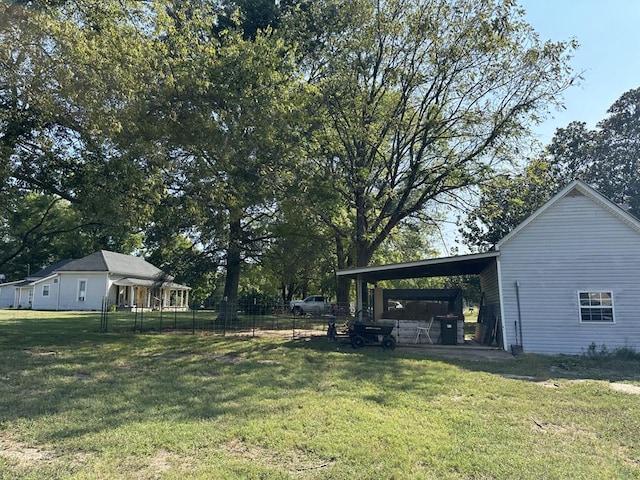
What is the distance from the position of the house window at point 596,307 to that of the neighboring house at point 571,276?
0.03 meters

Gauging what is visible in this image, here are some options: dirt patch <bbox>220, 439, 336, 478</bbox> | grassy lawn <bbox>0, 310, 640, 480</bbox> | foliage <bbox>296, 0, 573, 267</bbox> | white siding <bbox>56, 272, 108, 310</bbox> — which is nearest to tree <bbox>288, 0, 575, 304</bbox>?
foliage <bbox>296, 0, 573, 267</bbox>

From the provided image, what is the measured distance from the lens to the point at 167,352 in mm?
12680

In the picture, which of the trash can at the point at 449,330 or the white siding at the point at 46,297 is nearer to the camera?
the trash can at the point at 449,330

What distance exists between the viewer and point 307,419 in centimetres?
613

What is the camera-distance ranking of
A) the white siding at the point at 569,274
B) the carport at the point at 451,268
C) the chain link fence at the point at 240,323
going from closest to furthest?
the white siding at the point at 569,274
the carport at the point at 451,268
the chain link fence at the point at 240,323

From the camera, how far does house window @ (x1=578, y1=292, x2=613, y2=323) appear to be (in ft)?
45.8

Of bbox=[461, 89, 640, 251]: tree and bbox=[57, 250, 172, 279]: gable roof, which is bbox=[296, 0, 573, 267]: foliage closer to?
bbox=[461, 89, 640, 251]: tree

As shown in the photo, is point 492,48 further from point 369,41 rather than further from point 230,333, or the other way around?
point 230,333

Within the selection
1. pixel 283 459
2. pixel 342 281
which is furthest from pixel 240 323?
pixel 283 459

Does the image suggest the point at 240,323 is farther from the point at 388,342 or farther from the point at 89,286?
the point at 89,286

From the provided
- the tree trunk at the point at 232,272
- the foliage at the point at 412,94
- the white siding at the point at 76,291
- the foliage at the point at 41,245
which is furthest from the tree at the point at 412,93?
the foliage at the point at 41,245

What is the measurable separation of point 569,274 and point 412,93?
418 inches

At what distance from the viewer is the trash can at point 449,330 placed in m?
16.2

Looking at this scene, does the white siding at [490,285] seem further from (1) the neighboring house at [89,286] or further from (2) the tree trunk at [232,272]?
(1) the neighboring house at [89,286]
